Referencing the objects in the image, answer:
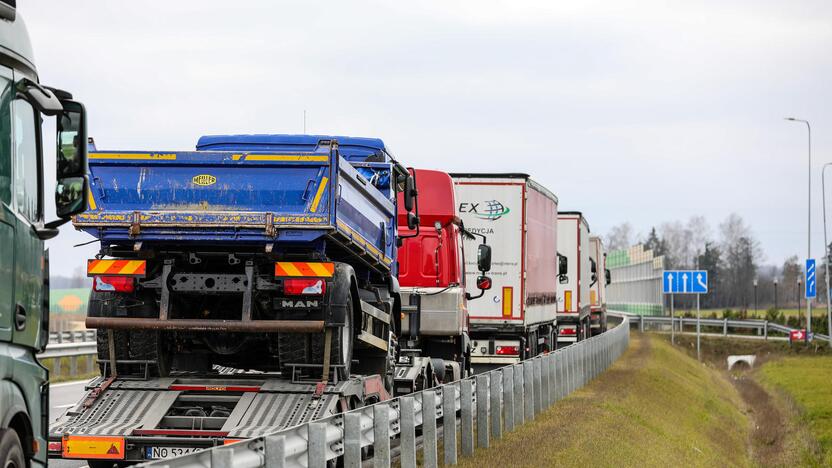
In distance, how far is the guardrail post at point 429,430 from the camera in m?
12.8

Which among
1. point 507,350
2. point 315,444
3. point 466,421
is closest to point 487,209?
point 507,350

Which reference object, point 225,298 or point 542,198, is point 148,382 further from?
point 542,198

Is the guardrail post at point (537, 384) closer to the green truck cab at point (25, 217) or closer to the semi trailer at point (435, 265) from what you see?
the semi trailer at point (435, 265)

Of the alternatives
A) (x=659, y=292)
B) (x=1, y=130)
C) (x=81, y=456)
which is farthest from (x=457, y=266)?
(x=659, y=292)

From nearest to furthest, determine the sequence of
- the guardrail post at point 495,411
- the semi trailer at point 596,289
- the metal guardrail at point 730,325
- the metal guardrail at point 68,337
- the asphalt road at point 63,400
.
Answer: the asphalt road at point 63,400
the guardrail post at point 495,411
the metal guardrail at point 68,337
the semi trailer at point 596,289
the metal guardrail at point 730,325

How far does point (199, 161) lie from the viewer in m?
12.7

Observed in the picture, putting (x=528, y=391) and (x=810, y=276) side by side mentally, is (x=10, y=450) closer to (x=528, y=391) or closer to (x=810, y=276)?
(x=528, y=391)

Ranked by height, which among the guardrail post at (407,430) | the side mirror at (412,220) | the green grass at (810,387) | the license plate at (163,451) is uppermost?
the side mirror at (412,220)

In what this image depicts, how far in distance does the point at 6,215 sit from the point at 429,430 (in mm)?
6232

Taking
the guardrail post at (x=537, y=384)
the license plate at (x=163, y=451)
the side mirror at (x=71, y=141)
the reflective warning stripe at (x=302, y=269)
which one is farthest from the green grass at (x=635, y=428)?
the side mirror at (x=71, y=141)

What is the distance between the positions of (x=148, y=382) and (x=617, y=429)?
8005mm

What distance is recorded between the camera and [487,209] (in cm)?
2683

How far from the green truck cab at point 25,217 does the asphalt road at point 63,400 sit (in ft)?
23.3

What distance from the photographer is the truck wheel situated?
7133 mm
